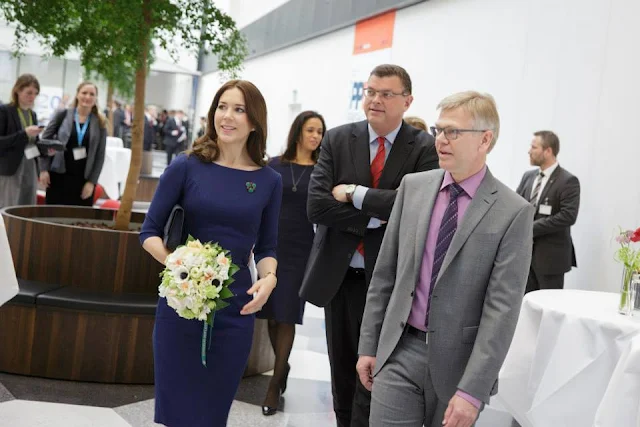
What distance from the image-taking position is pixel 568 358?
3.96 m

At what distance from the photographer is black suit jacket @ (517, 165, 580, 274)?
711 centimetres

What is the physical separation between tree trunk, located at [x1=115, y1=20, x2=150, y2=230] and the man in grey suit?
11.1ft

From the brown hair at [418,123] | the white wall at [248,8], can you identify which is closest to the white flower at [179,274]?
the brown hair at [418,123]

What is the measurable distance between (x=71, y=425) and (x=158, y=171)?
18529 millimetres

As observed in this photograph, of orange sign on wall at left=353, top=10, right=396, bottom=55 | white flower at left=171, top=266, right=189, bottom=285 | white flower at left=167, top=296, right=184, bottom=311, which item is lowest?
white flower at left=167, top=296, right=184, bottom=311

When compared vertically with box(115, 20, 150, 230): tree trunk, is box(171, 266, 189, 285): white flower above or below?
below

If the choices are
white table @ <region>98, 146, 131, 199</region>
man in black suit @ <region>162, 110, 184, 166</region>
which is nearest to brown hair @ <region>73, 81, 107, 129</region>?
white table @ <region>98, 146, 131, 199</region>

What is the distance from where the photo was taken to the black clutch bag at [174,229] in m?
2.96

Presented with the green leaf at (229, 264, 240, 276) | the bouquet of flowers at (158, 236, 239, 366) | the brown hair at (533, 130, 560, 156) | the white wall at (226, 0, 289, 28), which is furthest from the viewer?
the white wall at (226, 0, 289, 28)

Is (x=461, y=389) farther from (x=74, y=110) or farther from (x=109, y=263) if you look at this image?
(x=74, y=110)

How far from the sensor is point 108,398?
4590mm

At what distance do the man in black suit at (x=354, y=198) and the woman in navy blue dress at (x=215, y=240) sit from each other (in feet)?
1.37

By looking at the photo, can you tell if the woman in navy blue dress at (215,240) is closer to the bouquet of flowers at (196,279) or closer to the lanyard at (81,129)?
the bouquet of flowers at (196,279)

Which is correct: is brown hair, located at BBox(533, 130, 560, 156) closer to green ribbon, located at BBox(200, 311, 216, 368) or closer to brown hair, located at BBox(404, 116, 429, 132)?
brown hair, located at BBox(404, 116, 429, 132)
